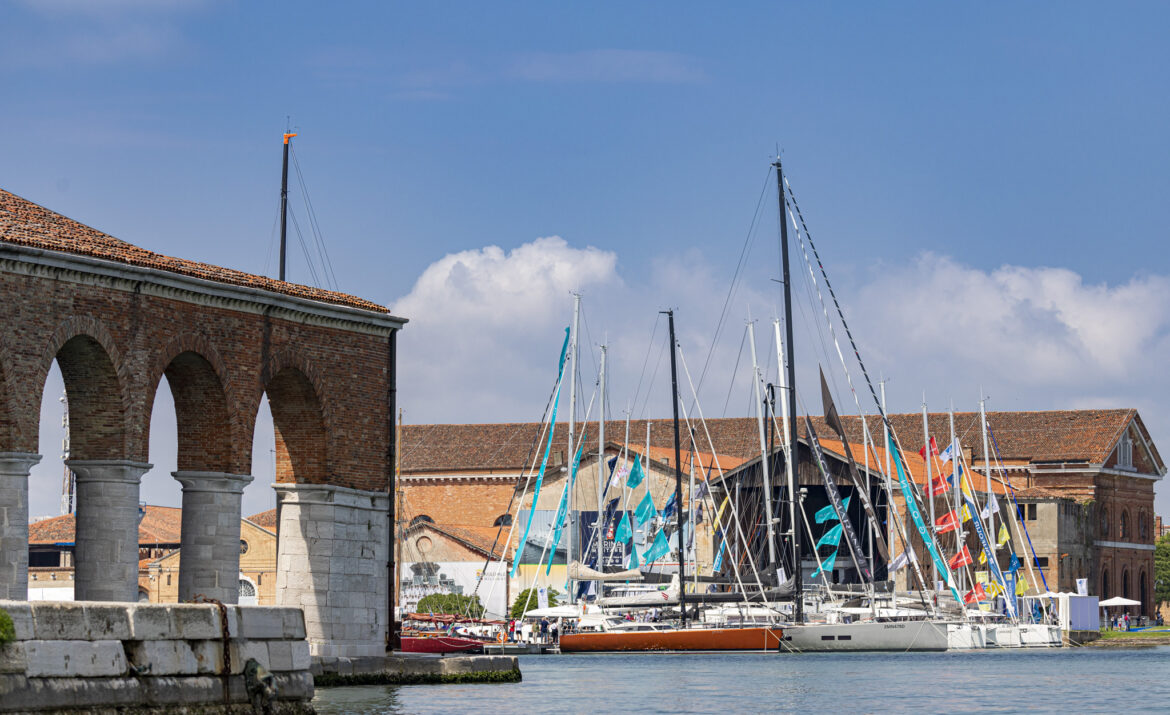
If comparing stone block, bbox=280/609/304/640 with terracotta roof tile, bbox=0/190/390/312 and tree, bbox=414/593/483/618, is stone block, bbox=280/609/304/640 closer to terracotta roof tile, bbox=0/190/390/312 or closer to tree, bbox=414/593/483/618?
terracotta roof tile, bbox=0/190/390/312

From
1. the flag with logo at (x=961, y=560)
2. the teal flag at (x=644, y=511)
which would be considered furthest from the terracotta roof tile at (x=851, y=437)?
the flag with logo at (x=961, y=560)

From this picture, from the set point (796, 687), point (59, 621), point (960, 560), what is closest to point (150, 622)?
point (59, 621)

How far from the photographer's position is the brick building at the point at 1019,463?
90.4 m

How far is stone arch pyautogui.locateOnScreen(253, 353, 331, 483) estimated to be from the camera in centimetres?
3056

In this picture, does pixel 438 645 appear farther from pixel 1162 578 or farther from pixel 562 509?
pixel 1162 578

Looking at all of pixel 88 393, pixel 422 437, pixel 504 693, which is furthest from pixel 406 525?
pixel 88 393

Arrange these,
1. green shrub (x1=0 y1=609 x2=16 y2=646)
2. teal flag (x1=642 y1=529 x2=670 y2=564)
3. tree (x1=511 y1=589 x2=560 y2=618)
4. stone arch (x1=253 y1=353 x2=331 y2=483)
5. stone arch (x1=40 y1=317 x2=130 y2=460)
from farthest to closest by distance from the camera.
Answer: tree (x1=511 y1=589 x2=560 y2=618) < teal flag (x1=642 y1=529 x2=670 y2=564) < stone arch (x1=253 y1=353 x2=331 y2=483) < stone arch (x1=40 y1=317 x2=130 y2=460) < green shrub (x1=0 y1=609 x2=16 y2=646)

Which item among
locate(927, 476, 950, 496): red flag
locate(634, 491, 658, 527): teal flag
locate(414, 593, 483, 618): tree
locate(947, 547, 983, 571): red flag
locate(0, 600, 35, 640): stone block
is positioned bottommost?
locate(414, 593, 483, 618): tree

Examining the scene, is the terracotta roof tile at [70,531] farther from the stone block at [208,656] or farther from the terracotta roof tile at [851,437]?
the stone block at [208,656]

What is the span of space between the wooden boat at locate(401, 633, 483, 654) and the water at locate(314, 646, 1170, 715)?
1.65m

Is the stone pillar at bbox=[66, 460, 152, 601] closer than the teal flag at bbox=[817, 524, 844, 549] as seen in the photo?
Yes

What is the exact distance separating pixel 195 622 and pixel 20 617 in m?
2.73

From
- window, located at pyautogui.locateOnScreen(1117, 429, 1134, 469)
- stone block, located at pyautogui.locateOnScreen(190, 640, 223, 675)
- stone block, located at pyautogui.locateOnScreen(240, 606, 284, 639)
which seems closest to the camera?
stone block, located at pyautogui.locateOnScreen(190, 640, 223, 675)

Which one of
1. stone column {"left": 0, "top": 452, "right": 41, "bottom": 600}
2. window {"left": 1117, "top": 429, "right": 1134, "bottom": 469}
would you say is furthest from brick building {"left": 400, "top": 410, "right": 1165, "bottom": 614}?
stone column {"left": 0, "top": 452, "right": 41, "bottom": 600}
